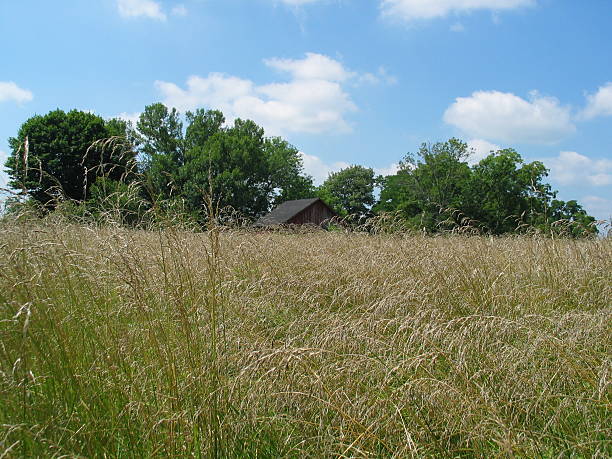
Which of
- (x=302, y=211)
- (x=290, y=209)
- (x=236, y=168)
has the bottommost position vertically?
(x=302, y=211)

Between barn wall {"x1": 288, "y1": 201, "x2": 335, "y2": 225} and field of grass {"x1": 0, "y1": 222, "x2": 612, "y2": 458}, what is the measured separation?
132 ft

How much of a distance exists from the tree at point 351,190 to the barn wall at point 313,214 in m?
19.2

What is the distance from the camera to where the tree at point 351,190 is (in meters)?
69.3

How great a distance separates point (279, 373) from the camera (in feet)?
6.60

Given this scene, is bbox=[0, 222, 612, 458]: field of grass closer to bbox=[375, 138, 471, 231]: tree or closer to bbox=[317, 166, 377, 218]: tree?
bbox=[375, 138, 471, 231]: tree

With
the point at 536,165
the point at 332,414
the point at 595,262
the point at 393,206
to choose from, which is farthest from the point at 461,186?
the point at 332,414

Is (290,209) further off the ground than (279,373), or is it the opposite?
(290,209)

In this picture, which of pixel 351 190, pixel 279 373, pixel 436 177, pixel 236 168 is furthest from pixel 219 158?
pixel 279 373

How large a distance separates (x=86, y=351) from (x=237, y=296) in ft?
5.23

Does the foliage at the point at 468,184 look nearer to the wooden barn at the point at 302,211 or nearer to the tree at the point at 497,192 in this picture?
the tree at the point at 497,192

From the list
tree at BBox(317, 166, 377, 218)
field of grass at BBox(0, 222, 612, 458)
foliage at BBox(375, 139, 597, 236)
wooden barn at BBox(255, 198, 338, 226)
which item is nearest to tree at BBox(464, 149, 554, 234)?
foliage at BBox(375, 139, 597, 236)

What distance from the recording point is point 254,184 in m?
44.9

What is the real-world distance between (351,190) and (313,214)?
25.5 metres

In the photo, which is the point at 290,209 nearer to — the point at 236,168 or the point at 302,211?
the point at 302,211
